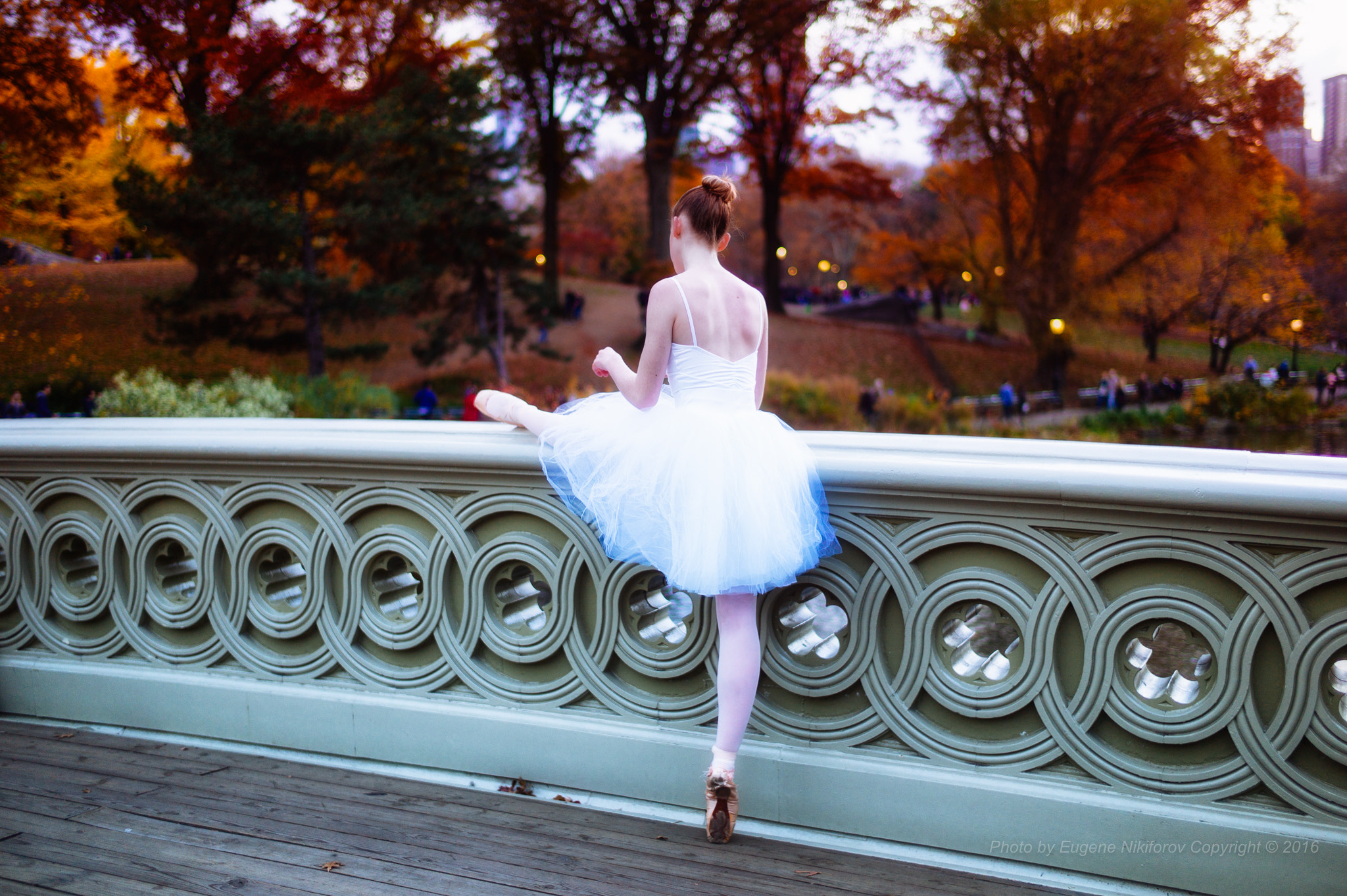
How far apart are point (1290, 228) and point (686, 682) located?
15389 mm

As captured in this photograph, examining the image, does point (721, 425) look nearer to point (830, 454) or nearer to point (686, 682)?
point (830, 454)

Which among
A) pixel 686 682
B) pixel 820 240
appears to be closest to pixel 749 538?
pixel 686 682

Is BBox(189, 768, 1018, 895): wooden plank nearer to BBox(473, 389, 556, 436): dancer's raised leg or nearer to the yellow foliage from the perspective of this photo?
BBox(473, 389, 556, 436): dancer's raised leg

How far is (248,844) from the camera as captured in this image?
81.7 inches

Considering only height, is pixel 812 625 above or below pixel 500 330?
below

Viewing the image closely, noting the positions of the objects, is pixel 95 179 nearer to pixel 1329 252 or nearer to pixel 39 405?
pixel 39 405

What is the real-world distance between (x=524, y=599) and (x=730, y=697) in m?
Result: 0.83

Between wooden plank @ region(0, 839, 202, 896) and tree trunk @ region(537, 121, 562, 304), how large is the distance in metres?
21.8

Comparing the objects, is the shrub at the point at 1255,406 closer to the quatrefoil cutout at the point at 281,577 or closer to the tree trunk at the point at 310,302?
the quatrefoil cutout at the point at 281,577

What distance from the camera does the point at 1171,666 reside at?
85.1 inches

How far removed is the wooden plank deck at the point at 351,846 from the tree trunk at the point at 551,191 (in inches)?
Answer: 843

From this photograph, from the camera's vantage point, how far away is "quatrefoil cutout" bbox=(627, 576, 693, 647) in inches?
96.3

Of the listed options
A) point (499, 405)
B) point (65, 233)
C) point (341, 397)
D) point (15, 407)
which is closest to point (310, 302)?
point (341, 397)

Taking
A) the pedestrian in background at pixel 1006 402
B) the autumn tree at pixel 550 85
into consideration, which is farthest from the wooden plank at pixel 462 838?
the autumn tree at pixel 550 85
